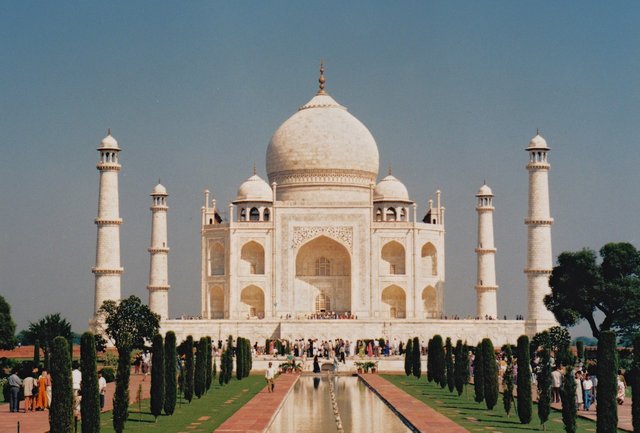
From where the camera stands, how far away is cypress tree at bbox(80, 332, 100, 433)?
13.2 metres

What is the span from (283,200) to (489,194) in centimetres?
691

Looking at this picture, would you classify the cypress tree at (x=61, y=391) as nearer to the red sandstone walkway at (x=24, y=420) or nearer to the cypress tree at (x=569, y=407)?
the red sandstone walkway at (x=24, y=420)

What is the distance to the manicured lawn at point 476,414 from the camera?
15109 millimetres

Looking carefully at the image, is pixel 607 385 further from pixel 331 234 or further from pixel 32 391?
pixel 331 234

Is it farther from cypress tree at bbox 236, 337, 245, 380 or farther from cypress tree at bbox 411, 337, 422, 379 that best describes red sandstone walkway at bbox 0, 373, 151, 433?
cypress tree at bbox 411, 337, 422, 379

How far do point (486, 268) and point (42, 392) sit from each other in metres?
23.1

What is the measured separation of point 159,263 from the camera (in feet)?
122

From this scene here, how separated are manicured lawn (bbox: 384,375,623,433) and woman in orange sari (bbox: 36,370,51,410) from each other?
581 cm

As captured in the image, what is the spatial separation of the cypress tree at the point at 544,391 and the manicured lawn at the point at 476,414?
0.61 ft

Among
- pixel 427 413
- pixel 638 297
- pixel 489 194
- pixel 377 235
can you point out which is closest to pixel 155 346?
pixel 427 413

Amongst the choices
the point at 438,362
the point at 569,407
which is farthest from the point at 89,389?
the point at 438,362

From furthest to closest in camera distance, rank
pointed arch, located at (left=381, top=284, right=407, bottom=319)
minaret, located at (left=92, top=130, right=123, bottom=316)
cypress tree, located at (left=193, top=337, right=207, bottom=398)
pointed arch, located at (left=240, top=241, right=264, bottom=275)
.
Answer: pointed arch, located at (left=240, top=241, right=264, bottom=275)
pointed arch, located at (left=381, top=284, right=407, bottom=319)
minaret, located at (left=92, top=130, right=123, bottom=316)
cypress tree, located at (left=193, top=337, right=207, bottom=398)

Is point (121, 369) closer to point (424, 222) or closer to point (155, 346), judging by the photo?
point (155, 346)


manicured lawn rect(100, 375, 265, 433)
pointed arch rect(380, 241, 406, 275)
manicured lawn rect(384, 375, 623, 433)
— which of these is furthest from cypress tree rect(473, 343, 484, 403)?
pointed arch rect(380, 241, 406, 275)
